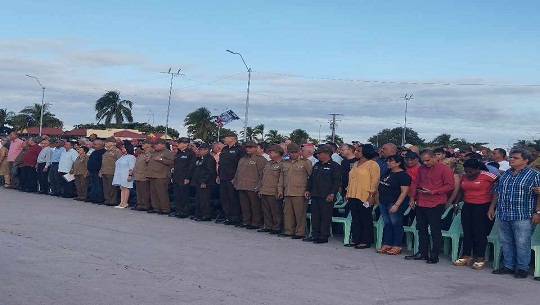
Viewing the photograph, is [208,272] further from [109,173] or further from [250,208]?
[109,173]

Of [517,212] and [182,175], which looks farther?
[182,175]

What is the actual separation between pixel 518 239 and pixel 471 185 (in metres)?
1.11

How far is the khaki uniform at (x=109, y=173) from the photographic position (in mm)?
17375

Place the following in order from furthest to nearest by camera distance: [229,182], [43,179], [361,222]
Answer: [43,179]
[229,182]
[361,222]

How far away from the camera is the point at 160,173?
627 inches

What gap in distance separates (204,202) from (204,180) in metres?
0.56

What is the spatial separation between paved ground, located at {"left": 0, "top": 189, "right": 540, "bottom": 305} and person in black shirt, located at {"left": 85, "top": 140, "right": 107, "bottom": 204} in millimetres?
5083

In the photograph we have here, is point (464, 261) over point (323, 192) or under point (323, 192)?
under

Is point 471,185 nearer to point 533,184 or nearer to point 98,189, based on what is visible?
point 533,184

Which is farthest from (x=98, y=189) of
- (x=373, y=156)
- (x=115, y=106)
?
(x=115, y=106)

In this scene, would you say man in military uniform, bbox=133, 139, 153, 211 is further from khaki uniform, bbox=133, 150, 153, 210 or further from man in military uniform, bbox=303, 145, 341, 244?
man in military uniform, bbox=303, 145, 341, 244

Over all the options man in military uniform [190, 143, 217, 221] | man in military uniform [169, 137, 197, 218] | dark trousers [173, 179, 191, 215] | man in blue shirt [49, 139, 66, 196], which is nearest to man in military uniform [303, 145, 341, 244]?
man in military uniform [190, 143, 217, 221]

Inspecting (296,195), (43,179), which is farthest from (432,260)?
(43,179)

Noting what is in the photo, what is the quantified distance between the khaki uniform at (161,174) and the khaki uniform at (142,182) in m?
0.27
